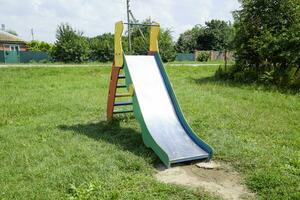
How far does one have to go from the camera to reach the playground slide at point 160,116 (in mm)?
4211

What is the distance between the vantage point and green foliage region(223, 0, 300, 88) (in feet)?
33.0

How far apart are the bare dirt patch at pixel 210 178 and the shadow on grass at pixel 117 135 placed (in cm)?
39

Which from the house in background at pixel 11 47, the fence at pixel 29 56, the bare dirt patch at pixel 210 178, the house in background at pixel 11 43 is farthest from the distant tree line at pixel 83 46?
the bare dirt patch at pixel 210 178

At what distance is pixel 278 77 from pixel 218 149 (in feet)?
21.8

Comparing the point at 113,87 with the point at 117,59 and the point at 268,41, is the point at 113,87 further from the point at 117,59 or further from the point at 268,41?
the point at 268,41

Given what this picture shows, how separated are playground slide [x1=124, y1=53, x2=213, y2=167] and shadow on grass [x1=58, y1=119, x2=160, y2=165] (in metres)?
0.13

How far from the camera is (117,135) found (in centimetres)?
520

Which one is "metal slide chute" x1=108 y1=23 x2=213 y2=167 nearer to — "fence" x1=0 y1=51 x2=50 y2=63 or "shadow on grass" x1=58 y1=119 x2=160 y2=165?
"shadow on grass" x1=58 y1=119 x2=160 y2=165

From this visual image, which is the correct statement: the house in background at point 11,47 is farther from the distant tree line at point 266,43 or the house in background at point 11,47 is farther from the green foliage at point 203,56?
the distant tree line at point 266,43

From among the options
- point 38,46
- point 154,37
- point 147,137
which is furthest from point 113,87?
point 38,46

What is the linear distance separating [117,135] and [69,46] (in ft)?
66.2

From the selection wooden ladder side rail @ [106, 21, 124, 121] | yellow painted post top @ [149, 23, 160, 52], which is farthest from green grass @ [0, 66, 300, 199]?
yellow painted post top @ [149, 23, 160, 52]

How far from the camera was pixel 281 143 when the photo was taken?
15.6 ft

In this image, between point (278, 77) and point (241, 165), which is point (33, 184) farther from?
point (278, 77)
